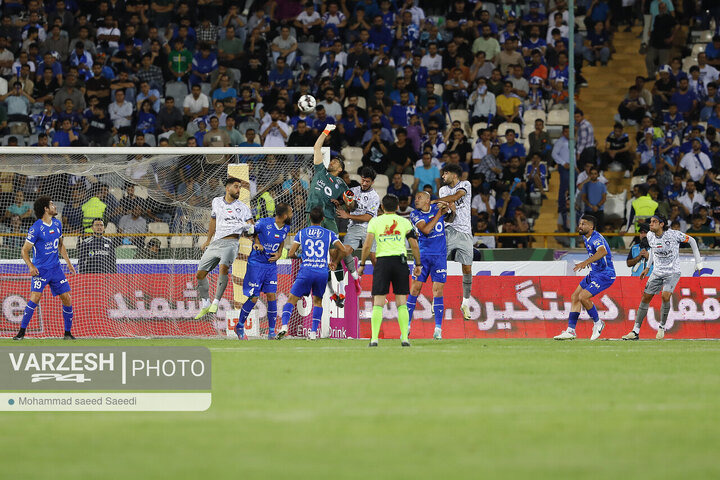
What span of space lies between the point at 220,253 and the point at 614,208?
411 inches

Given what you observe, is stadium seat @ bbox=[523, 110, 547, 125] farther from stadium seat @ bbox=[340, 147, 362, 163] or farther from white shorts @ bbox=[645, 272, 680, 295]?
white shorts @ bbox=[645, 272, 680, 295]

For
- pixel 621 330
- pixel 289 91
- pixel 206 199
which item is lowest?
pixel 621 330

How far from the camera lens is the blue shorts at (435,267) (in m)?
18.5

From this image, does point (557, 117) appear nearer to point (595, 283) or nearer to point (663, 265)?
point (663, 265)

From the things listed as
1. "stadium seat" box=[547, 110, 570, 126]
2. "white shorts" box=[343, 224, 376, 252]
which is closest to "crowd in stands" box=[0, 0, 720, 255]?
"stadium seat" box=[547, 110, 570, 126]

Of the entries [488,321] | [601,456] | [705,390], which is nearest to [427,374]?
[705,390]

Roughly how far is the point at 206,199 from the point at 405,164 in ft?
20.5

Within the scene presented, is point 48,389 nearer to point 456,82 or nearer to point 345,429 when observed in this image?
point 345,429

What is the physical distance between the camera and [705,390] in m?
10.4

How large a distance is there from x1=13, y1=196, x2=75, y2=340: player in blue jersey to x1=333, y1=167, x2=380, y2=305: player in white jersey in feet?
15.0

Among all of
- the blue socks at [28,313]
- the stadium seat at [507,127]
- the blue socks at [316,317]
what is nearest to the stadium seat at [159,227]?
the blue socks at [28,313]

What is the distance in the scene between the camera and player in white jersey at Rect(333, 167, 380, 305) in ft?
62.1

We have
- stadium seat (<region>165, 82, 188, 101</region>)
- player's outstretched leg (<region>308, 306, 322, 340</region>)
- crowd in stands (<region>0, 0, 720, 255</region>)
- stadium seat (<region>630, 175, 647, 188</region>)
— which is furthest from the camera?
stadium seat (<region>165, 82, 188, 101</region>)

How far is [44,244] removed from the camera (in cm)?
1895
